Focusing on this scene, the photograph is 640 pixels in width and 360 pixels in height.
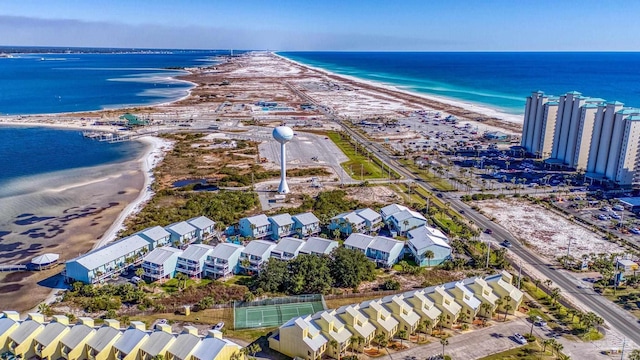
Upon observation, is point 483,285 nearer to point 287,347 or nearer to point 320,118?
point 287,347

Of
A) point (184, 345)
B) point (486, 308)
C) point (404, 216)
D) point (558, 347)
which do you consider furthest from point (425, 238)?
point (184, 345)

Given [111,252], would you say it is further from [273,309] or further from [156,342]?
[273,309]

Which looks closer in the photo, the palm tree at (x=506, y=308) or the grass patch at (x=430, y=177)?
the palm tree at (x=506, y=308)

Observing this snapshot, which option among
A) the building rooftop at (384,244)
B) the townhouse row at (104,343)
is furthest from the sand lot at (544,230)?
the townhouse row at (104,343)

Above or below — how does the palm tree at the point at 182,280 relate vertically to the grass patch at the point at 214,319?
above

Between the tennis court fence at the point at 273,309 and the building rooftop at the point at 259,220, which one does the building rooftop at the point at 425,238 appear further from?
the building rooftop at the point at 259,220

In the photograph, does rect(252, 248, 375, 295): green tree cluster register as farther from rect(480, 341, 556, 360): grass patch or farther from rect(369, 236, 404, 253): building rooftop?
rect(480, 341, 556, 360): grass patch

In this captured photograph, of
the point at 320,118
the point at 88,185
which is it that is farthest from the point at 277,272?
the point at 320,118

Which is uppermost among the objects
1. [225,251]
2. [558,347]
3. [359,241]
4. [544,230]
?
[225,251]
